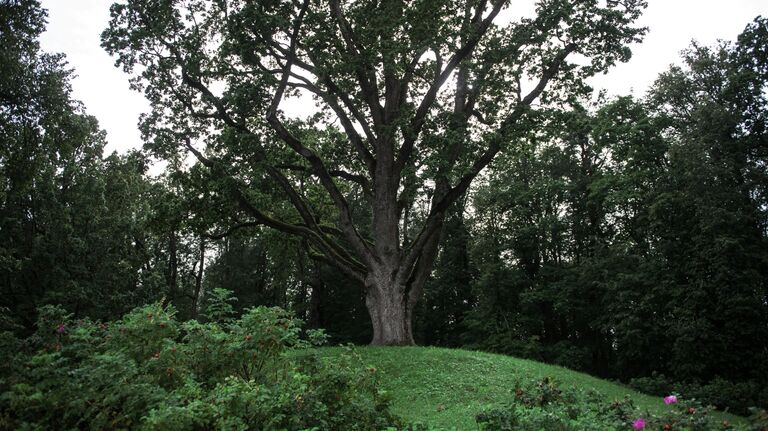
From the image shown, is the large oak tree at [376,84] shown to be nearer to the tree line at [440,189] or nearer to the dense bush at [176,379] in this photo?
the tree line at [440,189]

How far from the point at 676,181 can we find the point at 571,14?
473 inches

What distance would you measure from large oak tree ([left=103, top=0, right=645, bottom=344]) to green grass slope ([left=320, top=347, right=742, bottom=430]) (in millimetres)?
2525

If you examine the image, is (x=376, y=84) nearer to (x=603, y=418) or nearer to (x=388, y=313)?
(x=388, y=313)

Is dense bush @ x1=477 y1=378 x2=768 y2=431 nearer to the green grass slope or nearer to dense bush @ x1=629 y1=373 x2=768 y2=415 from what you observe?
the green grass slope

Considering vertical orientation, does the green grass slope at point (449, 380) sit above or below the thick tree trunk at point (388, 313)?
below

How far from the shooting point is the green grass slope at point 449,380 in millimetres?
9422

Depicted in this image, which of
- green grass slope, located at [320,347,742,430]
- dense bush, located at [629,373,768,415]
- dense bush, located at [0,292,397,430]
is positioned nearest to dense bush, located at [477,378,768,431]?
dense bush, located at [0,292,397,430]

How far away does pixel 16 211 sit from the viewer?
26281mm

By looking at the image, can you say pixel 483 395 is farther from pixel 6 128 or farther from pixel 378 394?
pixel 6 128

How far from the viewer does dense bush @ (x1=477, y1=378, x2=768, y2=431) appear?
4172mm

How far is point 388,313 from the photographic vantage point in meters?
15.8

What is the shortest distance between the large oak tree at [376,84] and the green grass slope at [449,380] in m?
2.53

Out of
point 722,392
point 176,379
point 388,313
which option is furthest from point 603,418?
point 722,392

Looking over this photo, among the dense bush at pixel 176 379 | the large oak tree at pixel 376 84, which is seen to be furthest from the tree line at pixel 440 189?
the dense bush at pixel 176 379
